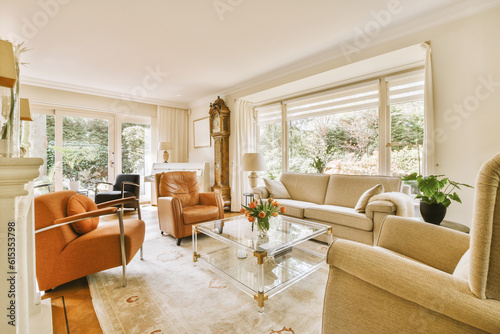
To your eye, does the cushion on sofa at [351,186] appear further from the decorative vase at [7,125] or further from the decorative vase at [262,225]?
the decorative vase at [7,125]

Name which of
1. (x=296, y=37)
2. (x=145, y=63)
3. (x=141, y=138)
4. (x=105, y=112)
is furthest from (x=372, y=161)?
(x=105, y=112)

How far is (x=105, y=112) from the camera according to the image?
17.4ft

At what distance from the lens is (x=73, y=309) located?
1.65 metres

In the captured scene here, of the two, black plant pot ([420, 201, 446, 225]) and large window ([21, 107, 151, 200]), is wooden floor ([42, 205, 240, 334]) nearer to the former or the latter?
black plant pot ([420, 201, 446, 225])

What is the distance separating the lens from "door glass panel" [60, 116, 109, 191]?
4.89 meters

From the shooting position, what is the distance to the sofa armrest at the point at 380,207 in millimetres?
2344

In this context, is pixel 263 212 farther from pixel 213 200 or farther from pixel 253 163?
pixel 253 163

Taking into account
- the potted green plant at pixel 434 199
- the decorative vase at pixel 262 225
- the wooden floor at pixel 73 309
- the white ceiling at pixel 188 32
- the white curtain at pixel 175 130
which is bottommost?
the wooden floor at pixel 73 309

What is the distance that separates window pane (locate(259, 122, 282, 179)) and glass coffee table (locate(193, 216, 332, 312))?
2321 millimetres

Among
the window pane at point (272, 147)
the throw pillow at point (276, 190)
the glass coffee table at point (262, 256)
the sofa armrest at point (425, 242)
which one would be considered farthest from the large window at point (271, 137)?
the sofa armrest at point (425, 242)

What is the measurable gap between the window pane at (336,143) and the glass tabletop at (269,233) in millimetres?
1802

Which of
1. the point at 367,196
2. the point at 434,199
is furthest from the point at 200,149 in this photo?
the point at 434,199

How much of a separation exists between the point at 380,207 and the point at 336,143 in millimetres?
1807

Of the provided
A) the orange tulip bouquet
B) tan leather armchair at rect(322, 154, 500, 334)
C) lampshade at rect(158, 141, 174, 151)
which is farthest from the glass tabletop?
lampshade at rect(158, 141, 174, 151)
